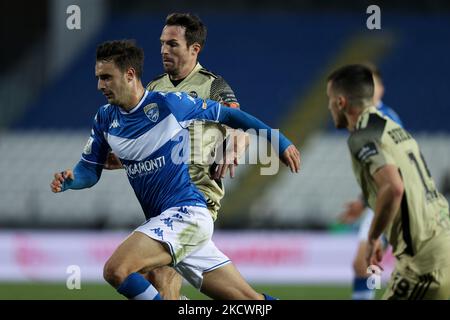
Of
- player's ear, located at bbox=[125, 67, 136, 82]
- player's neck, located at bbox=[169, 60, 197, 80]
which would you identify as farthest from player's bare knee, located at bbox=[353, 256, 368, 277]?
player's ear, located at bbox=[125, 67, 136, 82]

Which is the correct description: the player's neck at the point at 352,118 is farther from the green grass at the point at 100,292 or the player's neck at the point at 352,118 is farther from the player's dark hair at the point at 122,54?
the green grass at the point at 100,292

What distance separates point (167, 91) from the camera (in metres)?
7.81

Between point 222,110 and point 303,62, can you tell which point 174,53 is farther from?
point 303,62

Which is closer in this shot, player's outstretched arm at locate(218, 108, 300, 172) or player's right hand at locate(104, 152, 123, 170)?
player's outstretched arm at locate(218, 108, 300, 172)

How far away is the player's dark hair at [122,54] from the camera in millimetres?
6906

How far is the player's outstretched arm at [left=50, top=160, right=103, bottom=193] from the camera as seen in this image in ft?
23.5

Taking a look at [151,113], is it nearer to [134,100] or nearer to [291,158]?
[134,100]

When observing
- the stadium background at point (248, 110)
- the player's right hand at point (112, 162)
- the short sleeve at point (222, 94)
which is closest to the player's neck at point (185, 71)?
the short sleeve at point (222, 94)

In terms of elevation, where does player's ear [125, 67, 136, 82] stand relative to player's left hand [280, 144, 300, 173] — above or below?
above

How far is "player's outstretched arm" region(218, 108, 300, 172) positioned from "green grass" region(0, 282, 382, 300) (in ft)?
15.8

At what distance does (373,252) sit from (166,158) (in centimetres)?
165

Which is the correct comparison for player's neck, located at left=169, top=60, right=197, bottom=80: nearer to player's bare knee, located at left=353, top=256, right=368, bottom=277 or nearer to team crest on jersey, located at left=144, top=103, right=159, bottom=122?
team crest on jersey, located at left=144, top=103, right=159, bottom=122

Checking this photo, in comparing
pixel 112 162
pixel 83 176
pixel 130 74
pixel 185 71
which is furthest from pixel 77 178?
pixel 185 71

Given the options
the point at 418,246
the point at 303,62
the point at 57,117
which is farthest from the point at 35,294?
the point at 303,62
